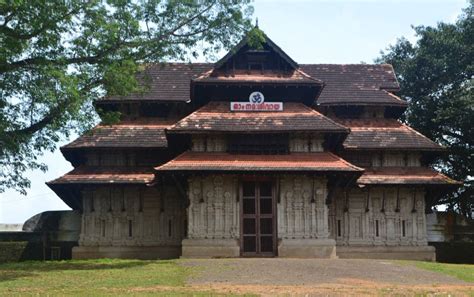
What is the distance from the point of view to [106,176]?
3034 centimetres

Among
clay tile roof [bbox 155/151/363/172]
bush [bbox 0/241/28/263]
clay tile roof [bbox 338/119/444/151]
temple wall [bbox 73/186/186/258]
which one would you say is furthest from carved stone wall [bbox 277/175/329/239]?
bush [bbox 0/241/28/263]

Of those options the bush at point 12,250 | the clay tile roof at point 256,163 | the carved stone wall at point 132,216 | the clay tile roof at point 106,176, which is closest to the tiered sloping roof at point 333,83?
the clay tile roof at point 106,176

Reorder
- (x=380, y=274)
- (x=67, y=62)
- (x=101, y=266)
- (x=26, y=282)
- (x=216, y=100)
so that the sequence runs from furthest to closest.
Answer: (x=216, y=100), (x=101, y=266), (x=67, y=62), (x=380, y=274), (x=26, y=282)

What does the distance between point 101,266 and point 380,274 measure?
963 cm

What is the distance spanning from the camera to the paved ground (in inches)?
610

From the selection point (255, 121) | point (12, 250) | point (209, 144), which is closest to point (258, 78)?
point (255, 121)

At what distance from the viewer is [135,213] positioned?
31062mm

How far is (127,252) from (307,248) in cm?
906

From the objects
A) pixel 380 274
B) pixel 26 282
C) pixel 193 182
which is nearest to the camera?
pixel 26 282

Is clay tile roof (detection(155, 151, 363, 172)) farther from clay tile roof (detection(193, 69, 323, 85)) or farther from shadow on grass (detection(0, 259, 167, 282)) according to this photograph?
shadow on grass (detection(0, 259, 167, 282))

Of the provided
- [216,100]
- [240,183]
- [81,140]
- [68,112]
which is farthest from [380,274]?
[81,140]

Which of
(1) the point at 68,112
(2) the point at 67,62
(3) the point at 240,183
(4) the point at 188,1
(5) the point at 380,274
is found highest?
(4) the point at 188,1

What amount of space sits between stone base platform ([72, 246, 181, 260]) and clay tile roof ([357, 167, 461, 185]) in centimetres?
984

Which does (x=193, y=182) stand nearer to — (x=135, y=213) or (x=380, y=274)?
(x=135, y=213)
